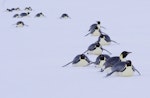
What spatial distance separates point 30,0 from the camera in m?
32.6

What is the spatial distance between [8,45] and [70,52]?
6.37ft

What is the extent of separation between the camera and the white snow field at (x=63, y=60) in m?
5.77

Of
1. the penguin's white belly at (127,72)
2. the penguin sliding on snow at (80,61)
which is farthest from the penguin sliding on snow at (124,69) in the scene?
the penguin sliding on snow at (80,61)

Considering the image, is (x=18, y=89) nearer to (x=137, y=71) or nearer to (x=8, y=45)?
(x=137, y=71)

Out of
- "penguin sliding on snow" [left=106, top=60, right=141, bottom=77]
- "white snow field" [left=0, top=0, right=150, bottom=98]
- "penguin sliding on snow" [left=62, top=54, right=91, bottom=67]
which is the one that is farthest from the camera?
"penguin sliding on snow" [left=62, top=54, right=91, bottom=67]

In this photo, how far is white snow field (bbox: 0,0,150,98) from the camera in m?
5.77

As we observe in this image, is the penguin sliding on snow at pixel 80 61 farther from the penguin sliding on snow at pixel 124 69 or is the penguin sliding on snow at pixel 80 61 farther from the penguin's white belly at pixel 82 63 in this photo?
the penguin sliding on snow at pixel 124 69

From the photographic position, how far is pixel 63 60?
8492 mm

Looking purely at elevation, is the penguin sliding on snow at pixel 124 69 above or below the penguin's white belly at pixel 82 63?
below

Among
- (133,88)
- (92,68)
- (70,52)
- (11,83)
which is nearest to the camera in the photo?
(133,88)

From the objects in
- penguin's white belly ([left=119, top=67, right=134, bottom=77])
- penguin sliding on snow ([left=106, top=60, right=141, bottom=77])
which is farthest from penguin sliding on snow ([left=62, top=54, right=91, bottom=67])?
penguin's white belly ([left=119, top=67, right=134, bottom=77])

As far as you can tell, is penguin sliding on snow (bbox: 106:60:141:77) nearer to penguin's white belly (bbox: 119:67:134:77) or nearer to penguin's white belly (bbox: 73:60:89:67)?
penguin's white belly (bbox: 119:67:134:77)

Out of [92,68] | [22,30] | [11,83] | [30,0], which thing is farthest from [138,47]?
[30,0]

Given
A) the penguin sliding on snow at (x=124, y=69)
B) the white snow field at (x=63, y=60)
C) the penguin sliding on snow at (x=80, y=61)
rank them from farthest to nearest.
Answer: the penguin sliding on snow at (x=80, y=61)
the penguin sliding on snow at (x=124, y=69)
the white snow field at (x=63, y=60)
